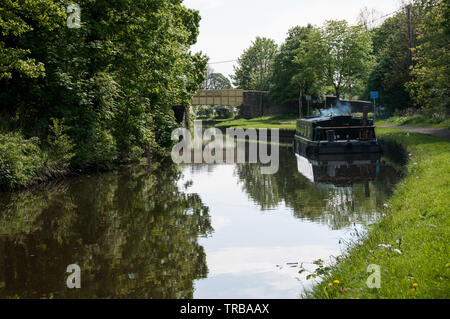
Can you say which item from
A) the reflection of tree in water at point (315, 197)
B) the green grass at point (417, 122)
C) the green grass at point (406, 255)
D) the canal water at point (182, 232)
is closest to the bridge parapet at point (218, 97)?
the green grass at point (417, 122)

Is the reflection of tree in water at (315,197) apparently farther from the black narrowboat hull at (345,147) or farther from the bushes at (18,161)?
the bushes at (18,161)

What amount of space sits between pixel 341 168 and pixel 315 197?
21.5ft

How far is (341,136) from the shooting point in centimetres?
2484

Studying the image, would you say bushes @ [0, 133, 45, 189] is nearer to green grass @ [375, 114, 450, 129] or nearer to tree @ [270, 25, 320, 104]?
green grass @ [375, 114, 450, 129]

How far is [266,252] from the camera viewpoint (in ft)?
24.9

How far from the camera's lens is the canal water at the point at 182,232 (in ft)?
20.0

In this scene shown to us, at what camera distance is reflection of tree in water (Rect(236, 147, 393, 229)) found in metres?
9.91

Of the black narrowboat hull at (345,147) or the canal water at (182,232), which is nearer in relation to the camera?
the canal water at (182,232)

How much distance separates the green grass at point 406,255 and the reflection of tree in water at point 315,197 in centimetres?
82

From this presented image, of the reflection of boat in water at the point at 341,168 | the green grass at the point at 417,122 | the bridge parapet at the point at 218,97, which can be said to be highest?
the bridge parapet at the point at 218,97

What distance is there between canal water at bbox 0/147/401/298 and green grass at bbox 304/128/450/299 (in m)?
0.52

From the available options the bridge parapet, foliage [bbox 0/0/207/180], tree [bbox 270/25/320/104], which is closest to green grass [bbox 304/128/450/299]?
foliage [bbox 0/0/207/180]

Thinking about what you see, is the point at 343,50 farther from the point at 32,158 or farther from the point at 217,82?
the point at 217,82
